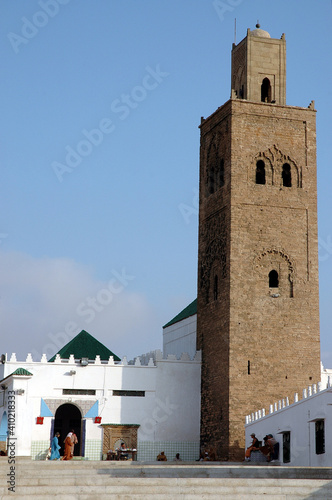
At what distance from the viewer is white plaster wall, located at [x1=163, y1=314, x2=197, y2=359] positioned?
32.7 m

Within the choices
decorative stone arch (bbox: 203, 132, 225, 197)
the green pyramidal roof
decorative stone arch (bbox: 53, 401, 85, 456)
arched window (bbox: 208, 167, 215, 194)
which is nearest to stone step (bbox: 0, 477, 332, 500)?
decorative stone arch (bbox: 203, 132, 225, 197)

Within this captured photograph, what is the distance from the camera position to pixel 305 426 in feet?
71.7

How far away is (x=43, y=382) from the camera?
92.3 feet

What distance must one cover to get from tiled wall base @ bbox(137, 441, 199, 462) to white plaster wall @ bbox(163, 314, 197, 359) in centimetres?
382

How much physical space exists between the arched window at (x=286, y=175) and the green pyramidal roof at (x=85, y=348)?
9934mm

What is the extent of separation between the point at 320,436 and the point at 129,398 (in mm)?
9089

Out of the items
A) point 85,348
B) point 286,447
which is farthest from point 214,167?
point 286,447

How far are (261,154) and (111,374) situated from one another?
29.1 feet

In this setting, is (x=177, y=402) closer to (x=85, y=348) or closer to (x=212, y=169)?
(x=85, y=348)

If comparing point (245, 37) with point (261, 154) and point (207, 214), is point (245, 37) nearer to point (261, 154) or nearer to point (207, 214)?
point (261, 154)

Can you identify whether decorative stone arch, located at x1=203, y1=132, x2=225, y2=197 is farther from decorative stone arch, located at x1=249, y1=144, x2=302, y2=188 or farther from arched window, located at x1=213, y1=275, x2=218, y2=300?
arched window, located at x1=213, y1=275, x2=218, y2=300

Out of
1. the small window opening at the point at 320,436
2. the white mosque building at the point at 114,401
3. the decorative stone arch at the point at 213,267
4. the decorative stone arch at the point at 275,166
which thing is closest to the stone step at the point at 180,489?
the small window opening at the point at 320,436

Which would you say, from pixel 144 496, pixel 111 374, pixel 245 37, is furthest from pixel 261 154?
pixel 144 496

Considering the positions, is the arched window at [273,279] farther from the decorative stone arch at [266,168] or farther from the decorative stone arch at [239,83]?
the decorative stone arch at [239,83]
